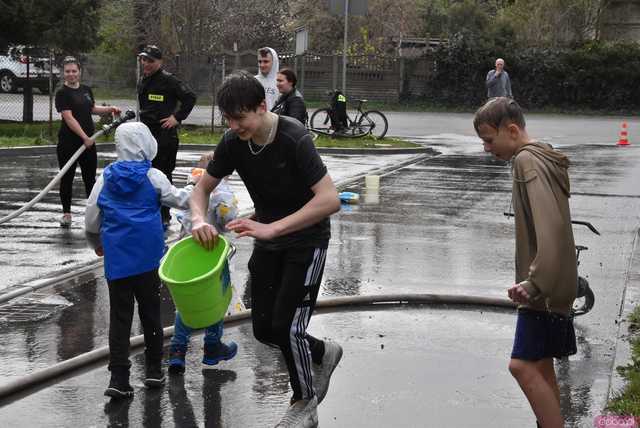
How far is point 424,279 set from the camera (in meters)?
8.88

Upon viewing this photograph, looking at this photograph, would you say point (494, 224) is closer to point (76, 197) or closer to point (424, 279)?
point (424, 279)

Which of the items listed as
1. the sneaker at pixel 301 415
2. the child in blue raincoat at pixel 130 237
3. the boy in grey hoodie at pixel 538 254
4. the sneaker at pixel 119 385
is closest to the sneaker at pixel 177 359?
the child in blue raincoat at pixel 130 237

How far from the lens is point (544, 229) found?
432cm

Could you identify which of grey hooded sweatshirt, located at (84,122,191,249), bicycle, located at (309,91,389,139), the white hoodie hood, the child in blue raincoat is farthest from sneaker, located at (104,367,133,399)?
bicycle, located at (309,91,389,139)

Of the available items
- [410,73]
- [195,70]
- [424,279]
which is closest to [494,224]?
[424,279]

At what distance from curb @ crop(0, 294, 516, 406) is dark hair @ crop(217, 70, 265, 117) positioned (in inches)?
81.6

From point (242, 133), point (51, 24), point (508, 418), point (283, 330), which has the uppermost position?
point (51, 24)

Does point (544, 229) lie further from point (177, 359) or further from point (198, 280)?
point (177, 359)

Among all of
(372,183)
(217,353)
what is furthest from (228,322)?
(372,183)

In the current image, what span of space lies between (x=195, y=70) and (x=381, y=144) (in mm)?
8211

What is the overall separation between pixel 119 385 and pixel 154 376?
261mm

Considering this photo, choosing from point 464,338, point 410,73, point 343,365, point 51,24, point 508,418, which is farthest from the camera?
point 410,73

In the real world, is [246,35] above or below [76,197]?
above

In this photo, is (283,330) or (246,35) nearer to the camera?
(283,330)
